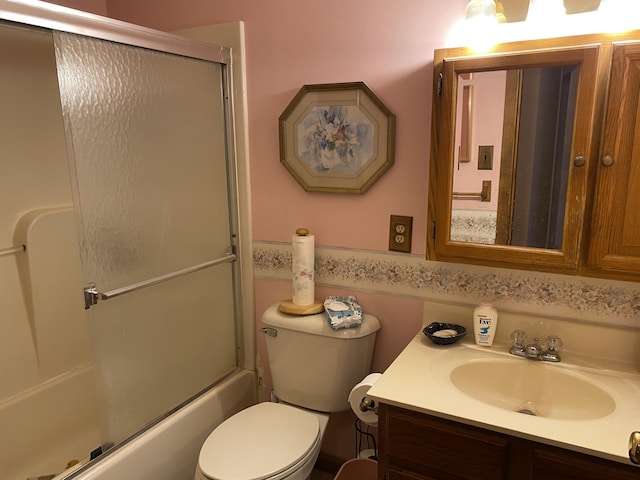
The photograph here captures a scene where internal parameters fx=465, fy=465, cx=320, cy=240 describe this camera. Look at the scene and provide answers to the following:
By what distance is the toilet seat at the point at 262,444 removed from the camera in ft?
4.62

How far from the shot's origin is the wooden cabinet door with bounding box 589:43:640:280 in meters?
1.15

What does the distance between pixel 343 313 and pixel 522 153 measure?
2.60 feet

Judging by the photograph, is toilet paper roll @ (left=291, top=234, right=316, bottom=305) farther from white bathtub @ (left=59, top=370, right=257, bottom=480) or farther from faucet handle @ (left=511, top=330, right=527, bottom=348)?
faucet handle @ (left=511, top=330, right=527, bottom=348)

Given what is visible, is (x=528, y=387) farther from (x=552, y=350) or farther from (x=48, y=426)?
(x=48, y=426)

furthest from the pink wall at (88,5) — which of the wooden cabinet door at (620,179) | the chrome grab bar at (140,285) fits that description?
the wooden cabinet door at (620,179)

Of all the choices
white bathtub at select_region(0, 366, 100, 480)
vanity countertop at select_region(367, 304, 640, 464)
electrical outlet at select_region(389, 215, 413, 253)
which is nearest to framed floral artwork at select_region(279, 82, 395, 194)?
electrical outlet at select_region(389, 215, 413, 253)

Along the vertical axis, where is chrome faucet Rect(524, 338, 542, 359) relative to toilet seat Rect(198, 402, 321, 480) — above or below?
above

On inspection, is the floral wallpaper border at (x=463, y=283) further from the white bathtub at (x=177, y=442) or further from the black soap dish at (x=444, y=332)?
the white bathtub at (x=177, y=442)

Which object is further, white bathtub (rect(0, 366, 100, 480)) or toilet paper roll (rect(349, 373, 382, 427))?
white bathtub (rect(0, 366, 100, 480))

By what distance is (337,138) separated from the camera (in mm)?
1711

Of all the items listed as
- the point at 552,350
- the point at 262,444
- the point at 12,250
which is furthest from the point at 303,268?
the point at 12,250

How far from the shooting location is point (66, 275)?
1979mm

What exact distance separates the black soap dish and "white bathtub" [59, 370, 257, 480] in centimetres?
91

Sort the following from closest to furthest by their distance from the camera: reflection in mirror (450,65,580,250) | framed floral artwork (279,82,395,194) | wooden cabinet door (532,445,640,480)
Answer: wooden cabinet door (532,445,640,480) → reflection in mirror (450,65,580,250) → framed floral artwork (279,82,395,194)
